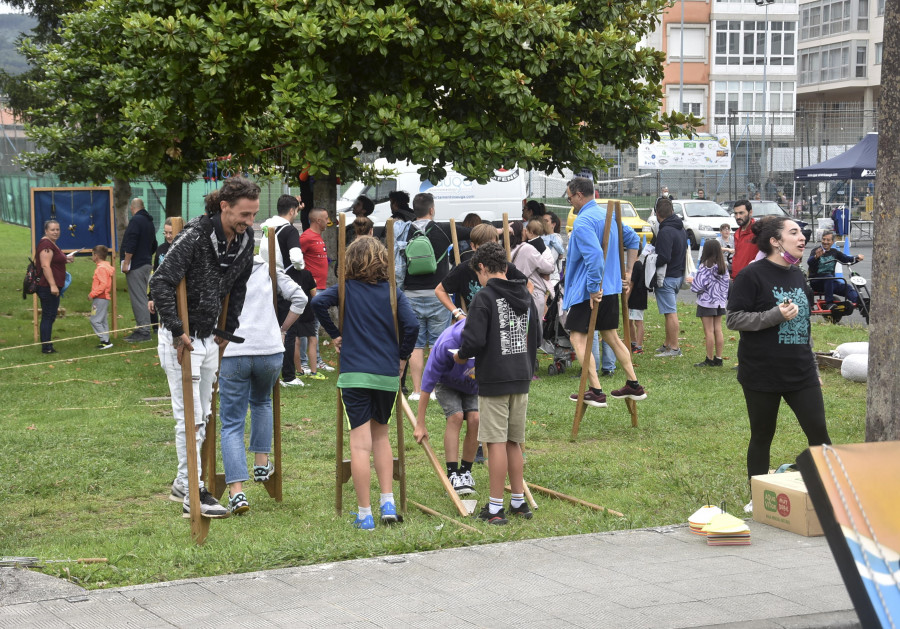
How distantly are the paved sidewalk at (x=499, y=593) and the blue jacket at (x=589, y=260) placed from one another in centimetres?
423

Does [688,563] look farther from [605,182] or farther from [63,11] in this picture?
[605,182]

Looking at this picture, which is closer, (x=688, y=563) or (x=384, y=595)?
(x=384, y=595)

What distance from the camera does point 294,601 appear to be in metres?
4.98

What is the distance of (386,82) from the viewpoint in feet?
45.3

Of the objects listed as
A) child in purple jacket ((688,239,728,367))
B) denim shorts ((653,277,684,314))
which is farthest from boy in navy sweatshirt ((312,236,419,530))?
denim shorts ((653,277,684,314))

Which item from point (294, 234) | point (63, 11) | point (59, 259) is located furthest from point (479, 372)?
point (63, 11)

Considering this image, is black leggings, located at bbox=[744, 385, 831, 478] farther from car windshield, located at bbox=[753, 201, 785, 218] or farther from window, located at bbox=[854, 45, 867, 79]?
window, located at bbox=[854, 45, 867, 79]

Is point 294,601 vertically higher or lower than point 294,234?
lower

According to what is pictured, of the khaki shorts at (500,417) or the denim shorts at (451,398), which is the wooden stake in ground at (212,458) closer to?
the denim shorts at (451,398)

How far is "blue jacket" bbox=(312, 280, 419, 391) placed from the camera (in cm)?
661

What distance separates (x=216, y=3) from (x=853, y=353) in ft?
28.9

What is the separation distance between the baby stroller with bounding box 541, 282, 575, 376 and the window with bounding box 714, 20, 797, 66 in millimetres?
56824

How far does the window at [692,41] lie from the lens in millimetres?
66000

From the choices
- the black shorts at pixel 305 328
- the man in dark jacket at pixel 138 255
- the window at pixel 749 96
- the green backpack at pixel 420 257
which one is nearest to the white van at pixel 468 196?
the man in dark jacket at pixel 138 255
